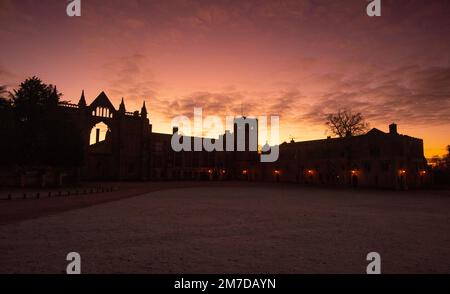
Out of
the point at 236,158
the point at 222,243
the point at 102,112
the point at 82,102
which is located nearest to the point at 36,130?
the point at 82,102

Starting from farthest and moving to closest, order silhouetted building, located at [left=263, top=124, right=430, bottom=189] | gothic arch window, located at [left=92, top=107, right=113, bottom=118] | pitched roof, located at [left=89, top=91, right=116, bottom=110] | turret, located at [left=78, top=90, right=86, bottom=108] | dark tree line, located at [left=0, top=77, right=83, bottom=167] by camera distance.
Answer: gothic arch window, located at [left=92, top=107, right=113, bottom=118] → pitched roof, located at [left=89, top=91, right=116, bottom=110] → turret, located at [left=78, top=90, right=86, bottom=108] → silhouetted building, located at [left=263, top=124, right=430, bottom=189] → dark tree line, located at [left=0, top=77, right=83, bottom=167]

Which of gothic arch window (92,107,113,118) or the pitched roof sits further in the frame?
gothic arch window (92,107,113,118)

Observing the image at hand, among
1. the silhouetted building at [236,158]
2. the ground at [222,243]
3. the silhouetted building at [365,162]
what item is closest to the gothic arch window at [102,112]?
the silhouetted building at [236,158]

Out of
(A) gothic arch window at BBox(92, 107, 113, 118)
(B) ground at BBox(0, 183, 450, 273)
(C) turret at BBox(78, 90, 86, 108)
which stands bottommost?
(B) ground at BBox(0, 183, 450, 273)

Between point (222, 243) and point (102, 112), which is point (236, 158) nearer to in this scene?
point (102, 112)

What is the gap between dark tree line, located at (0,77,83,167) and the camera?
3956 cm

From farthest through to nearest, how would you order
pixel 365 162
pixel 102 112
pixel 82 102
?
pixel 102 112 → pixel 82 102 → pixel 365 162

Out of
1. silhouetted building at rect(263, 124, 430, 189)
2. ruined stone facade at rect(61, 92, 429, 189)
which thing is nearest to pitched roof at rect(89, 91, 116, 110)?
ruined stone facade at rect(61, 92, 429, 189)

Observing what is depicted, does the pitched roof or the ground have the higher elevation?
the pitched roof

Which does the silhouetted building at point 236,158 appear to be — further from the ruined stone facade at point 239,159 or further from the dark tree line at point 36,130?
the dark tree line at point 36,130

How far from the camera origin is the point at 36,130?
137 feet

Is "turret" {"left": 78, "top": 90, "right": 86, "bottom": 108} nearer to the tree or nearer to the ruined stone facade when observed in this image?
the ruined stone facade

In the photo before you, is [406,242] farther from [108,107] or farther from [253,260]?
[108,107]
